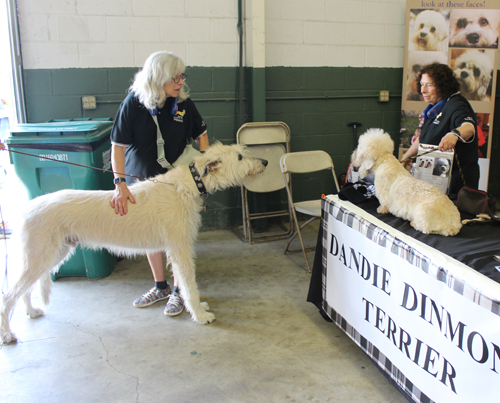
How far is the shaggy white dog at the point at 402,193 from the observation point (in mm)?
1894

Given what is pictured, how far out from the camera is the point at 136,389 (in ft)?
6.71

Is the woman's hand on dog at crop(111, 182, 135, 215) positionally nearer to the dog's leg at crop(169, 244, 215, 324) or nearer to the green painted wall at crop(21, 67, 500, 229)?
the dog's leg at crop(169, 244, 215, 324)

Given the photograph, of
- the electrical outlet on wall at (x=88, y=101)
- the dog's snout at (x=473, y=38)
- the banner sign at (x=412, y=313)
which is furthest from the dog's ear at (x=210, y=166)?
the dog's snout at (x=473, y=38)

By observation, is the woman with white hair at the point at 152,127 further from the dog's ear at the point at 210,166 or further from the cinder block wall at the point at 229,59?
the cinder block wall at the point at 229,59

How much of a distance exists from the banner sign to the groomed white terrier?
3.38m

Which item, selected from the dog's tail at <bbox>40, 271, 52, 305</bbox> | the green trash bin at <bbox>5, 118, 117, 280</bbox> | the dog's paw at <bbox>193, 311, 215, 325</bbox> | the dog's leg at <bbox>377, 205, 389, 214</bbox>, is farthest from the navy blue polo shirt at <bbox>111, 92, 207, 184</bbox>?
the dog's leg at <bbox>377, 205, 389, 214</bbox>

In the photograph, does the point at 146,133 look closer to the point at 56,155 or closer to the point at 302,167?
the point at 56,155

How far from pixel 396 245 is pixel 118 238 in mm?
1616

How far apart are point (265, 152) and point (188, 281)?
2112 mm

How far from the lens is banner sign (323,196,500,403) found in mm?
1403

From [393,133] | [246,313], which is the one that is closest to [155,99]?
[246,313]

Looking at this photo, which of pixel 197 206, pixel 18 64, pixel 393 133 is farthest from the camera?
pixel 393 133

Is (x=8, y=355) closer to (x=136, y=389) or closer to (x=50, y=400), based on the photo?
(x=50, y=400)

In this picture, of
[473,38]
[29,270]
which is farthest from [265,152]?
[473,38]
